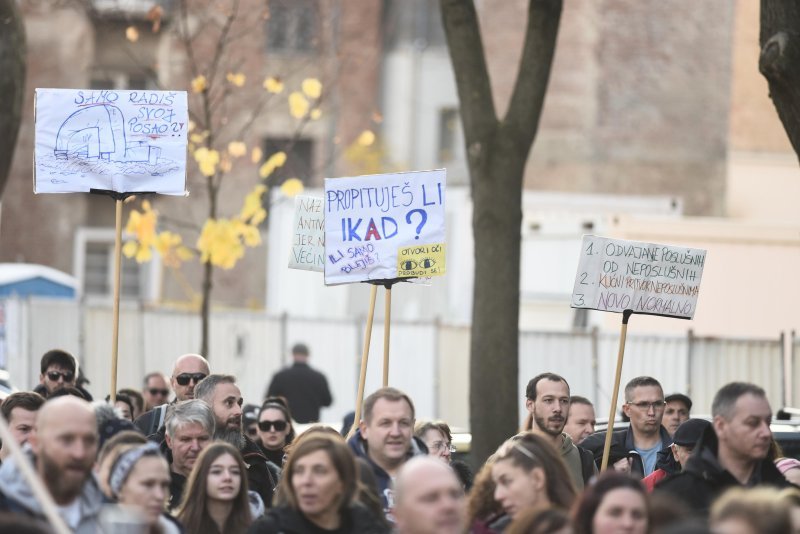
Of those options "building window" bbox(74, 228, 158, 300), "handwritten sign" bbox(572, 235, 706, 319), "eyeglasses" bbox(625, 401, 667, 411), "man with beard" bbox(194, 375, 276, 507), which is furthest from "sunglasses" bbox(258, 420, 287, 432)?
"building window" bbox(74, 228, 158, 300)

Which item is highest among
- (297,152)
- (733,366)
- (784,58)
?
(297,152)

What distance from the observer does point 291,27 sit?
38.8 meters

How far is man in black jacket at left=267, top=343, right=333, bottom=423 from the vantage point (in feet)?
A: 67.1

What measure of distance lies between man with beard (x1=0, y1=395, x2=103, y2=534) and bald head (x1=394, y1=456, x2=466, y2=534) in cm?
133

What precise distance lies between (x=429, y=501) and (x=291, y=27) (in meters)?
32.8

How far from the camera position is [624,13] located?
36.6 m

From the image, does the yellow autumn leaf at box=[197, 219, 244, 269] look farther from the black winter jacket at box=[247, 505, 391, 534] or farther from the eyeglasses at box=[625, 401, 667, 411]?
the black winter jacket at box=[247, 505, 391, 534]

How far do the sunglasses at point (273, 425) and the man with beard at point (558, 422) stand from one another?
192 cm

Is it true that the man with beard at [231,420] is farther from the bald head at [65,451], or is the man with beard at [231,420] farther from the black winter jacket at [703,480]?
the bald head at [65,451]

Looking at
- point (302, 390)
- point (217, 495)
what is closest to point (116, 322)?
point (217, 495)

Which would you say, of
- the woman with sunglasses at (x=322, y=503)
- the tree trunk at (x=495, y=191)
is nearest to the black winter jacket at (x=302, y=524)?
the woman with sunglasses at (x=322, y=503)

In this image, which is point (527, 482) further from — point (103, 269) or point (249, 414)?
point (103, 269)

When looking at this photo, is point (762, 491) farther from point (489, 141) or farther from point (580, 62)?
point (580, 62)

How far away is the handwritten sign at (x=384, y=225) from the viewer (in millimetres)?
11484
